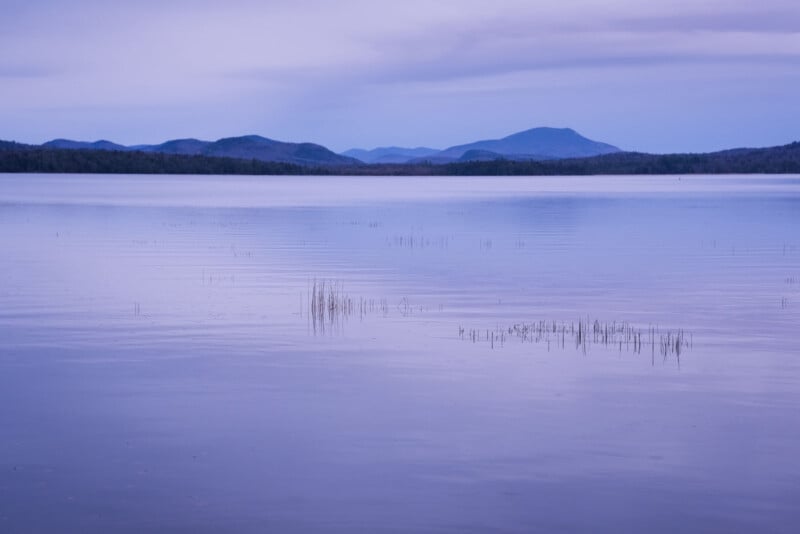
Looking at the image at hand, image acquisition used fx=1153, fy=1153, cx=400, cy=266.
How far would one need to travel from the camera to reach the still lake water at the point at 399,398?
8.99 m

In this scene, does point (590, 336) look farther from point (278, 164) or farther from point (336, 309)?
point (278, 164)

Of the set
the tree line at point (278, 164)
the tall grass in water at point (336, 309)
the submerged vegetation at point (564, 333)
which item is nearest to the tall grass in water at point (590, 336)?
the submerged vegetation at point (564, 333)

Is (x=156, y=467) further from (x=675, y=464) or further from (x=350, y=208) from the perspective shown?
(x=350, y=208)

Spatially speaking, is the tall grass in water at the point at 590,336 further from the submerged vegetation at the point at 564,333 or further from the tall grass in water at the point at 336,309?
the tall grass in water at the point at 336,309

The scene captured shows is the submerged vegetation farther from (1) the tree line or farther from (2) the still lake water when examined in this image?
(1) the tree line

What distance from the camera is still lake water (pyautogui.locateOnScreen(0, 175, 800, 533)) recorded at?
8992mm

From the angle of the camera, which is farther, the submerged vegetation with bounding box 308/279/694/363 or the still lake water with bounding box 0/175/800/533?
the submerged vegetation with bounding box 308/279/694/363

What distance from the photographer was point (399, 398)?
12.6 m

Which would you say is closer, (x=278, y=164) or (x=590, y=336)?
(x=590, y=336)

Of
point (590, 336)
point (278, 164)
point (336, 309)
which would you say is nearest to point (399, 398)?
point (590, 336)

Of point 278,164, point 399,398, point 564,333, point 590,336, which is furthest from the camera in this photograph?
point 278,164

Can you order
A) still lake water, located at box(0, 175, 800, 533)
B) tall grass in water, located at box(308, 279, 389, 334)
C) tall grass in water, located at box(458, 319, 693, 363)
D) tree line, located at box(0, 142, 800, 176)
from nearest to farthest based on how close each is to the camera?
still lake water, located at box(0, 175, 800, 533) < tall grass in water, located at box(458, 319, 693, 363) < tall grass in water, located at box(308, 279, 389, 334) < tree line, located at box(0, 142, 800, 176)

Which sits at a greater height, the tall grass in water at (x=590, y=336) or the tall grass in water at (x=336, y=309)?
the tall grass in water at (x=590, y=336)

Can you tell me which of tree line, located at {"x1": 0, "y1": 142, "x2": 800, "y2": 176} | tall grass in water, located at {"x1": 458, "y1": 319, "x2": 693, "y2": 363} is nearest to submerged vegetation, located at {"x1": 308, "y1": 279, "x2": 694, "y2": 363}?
tall grass in water, located at {"x1": 458, "y1": 319, "x2": 693, "y2": 363}
